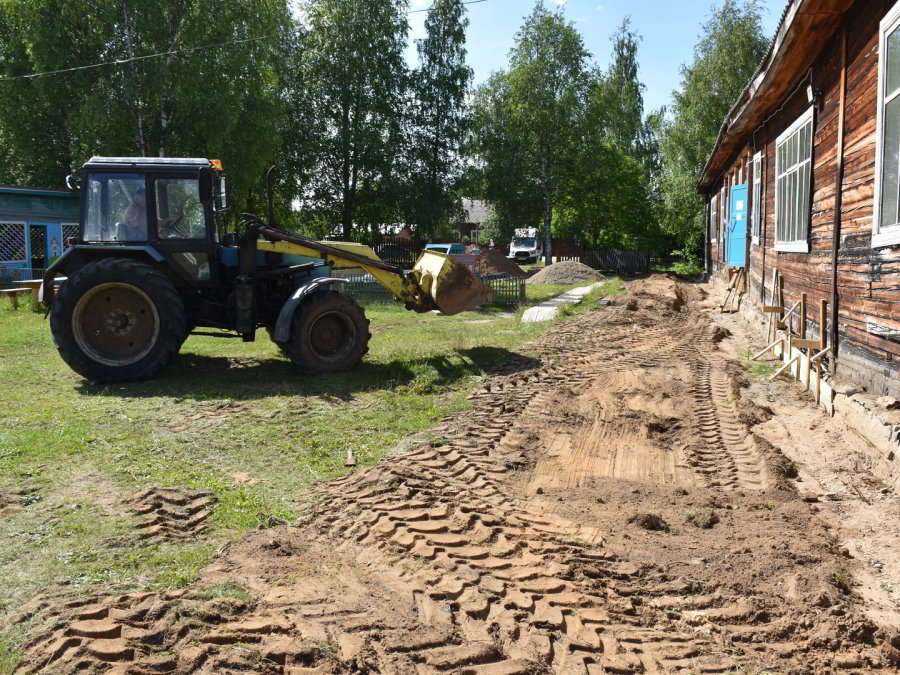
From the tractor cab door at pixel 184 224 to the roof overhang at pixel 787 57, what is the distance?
22.4 feet

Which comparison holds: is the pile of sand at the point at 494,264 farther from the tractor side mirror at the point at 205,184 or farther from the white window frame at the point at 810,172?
the tractor side mirror at the point at 205,184

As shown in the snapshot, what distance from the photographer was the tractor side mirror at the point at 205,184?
8406 mm

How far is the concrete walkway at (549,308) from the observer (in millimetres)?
15491

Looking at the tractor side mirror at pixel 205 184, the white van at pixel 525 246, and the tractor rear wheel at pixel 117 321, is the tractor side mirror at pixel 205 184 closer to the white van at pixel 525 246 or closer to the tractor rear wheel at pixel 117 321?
the tractor rear wheel at pixel 117 321

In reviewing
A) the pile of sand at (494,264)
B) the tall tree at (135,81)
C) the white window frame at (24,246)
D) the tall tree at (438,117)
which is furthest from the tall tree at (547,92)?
the white window frame at (24,246)

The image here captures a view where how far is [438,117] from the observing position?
3400 centimetres

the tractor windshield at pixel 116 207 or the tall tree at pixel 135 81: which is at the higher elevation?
the tall tree at pixel 135 81

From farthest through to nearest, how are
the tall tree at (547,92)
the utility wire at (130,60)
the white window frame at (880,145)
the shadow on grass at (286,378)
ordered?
the tall tree at (547,92) < the utility wire at (130,60) < the shadow on grass at (286,378) < the white window frame at (880,145)

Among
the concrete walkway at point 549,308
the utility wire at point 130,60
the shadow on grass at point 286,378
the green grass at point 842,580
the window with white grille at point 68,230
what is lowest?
the green grass at point 842,580

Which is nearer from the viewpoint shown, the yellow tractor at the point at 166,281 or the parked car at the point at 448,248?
the yellow tractor at the point at 166,281

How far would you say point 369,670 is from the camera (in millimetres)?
2865

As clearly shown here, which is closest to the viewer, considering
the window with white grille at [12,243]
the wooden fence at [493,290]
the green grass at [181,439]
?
the green grass at [181,439]

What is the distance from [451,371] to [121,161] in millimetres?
4866

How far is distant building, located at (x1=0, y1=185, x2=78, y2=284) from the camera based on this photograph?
73.8 ft
